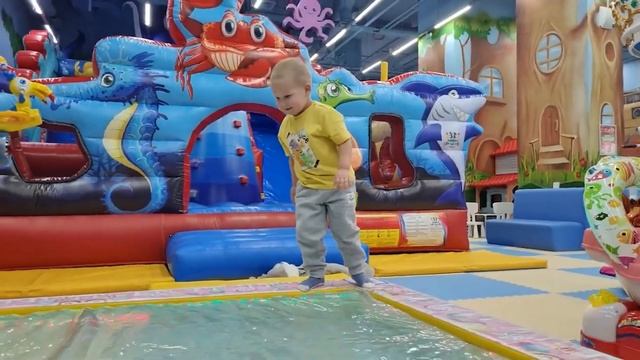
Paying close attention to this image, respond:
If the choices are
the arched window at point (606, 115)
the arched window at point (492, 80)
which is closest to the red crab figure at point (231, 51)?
the arched window at point (606, 115)

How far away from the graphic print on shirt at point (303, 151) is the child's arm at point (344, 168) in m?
0.12

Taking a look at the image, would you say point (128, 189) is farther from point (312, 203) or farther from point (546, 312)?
point (546, 312)

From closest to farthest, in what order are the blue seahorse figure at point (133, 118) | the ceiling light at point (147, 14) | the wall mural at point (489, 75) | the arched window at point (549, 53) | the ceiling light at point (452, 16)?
1. the blue seahorse figure at point (133, 118)
2. the arched window at point (549, 53)
3. the ceiling light at point (147, 14)
4. the ceiling light at point (452, 16)
5. the wall mural at point (489, 75)

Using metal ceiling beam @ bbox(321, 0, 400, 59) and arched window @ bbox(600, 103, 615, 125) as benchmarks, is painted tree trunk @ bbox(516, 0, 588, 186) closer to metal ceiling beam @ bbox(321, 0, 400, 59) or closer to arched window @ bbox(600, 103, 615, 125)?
arched window @ bbox(600, 103, 615, 125)

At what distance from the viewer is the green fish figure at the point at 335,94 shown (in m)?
4.24

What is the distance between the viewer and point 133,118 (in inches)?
146

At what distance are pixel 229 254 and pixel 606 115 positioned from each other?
5883 mm

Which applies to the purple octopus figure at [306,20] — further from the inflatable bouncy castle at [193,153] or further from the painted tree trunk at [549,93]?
the painted tree trunk at [549,93]

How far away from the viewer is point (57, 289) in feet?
9.00

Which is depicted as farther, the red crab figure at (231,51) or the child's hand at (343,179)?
the red crab figure at (231,51)

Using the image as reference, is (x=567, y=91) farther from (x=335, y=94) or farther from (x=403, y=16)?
(x=403, y=16)

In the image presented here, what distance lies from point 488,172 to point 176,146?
826cm

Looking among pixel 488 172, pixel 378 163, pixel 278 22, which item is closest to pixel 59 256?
pixel 378 163

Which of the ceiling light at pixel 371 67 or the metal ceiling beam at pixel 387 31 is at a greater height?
the metal ceiling beam at pixel 387 31
